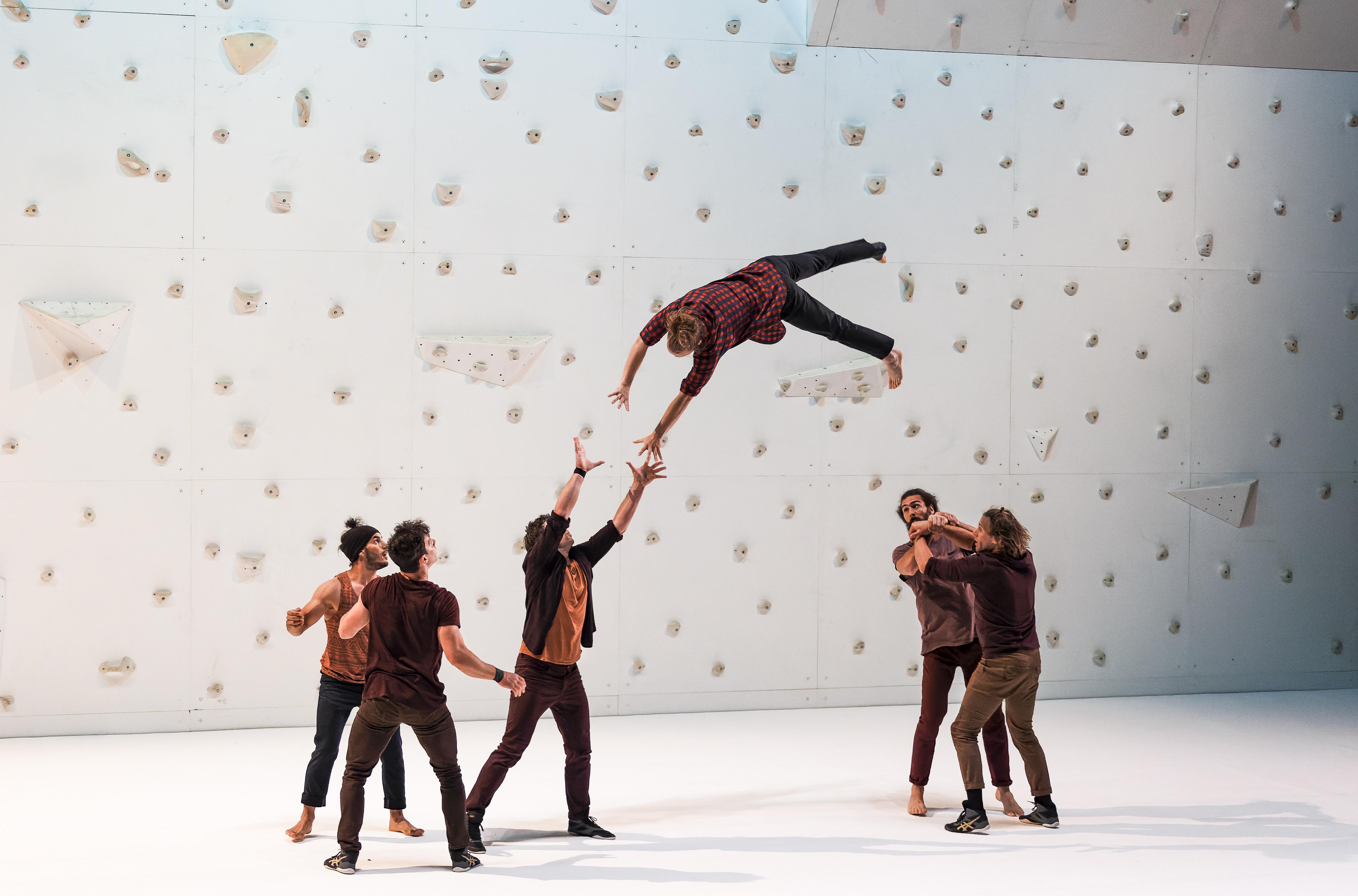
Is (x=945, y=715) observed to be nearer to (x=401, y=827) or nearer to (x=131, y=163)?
(x=401, y=827)

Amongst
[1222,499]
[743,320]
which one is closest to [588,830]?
[743,320]

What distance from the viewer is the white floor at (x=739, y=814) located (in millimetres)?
3633

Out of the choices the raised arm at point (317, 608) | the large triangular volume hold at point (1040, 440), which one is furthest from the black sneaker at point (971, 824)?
the large triangular volume hold at point (1040, 440)

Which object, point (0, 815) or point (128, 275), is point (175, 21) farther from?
point (0, 815)

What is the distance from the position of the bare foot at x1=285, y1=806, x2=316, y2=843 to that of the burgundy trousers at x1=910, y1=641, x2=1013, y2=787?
7.88 feet

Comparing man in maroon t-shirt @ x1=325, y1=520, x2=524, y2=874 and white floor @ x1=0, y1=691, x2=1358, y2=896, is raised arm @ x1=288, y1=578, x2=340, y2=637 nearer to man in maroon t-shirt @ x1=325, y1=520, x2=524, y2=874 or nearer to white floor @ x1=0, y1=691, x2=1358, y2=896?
man in maroon t-shirt @ x1=325, y1=520, x2=524, y2=874

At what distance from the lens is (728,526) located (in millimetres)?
6266

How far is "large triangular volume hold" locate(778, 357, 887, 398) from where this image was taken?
6293 millimetres

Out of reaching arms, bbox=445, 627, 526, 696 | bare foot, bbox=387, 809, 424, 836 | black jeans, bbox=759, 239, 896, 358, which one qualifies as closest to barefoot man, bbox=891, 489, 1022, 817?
black jeans, bbox=759, 239, 896, 358

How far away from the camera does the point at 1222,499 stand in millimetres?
6676

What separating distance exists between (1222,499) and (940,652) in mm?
3303

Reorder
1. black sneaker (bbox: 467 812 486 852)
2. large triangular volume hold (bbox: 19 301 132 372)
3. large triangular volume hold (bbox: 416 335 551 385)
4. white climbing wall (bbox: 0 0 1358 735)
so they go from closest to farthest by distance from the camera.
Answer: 1. black sneaker (bbox: 467 812 486 852)
2. large triangular volume hold (bbox: 19 301 132 372)
3. white climbing wall (bbox: 0 0 1358 735)
4. large triangular volume hold (bbox: 416 335 551 385)

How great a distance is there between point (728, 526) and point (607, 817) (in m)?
2.26

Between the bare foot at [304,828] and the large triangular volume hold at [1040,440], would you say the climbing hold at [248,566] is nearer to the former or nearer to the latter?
the bare foot at [304,828]
